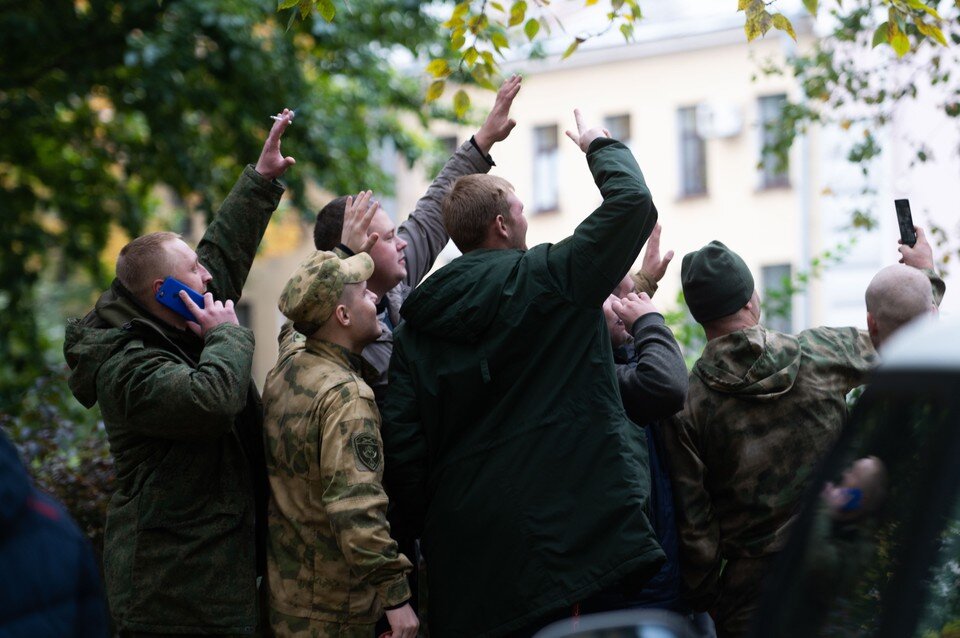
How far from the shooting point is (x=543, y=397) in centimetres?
385

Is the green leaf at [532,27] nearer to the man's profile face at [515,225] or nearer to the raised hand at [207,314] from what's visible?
the man's profile face at [515,225]

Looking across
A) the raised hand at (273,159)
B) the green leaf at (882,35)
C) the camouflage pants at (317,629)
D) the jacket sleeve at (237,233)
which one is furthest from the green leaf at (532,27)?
the camouflage pants at (317,629)

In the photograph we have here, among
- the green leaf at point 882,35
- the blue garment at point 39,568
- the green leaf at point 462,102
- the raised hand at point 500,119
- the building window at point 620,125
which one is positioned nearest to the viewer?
the blue garment at point 39,568

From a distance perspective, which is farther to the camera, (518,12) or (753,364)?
(518,12)

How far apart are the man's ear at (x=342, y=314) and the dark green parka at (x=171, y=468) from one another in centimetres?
30

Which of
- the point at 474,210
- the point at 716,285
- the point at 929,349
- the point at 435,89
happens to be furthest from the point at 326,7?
the point at 929,349

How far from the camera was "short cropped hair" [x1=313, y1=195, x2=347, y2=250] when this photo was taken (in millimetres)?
4770

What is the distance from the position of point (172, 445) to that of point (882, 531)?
241 centimetres

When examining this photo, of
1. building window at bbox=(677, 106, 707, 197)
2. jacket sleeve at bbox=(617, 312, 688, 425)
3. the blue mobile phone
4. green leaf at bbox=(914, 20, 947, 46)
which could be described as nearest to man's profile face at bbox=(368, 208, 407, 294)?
the blue mobile phone

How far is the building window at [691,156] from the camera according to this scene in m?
26.0

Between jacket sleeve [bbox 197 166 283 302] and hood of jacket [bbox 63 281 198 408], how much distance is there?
44 cm

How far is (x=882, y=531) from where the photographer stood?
229 cm

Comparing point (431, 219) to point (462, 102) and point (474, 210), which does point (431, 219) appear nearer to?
point (474, 210)

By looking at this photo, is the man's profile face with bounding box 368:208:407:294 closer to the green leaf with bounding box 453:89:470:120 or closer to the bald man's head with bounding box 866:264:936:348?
the bald man's head with bounding box 866:264:936:348
